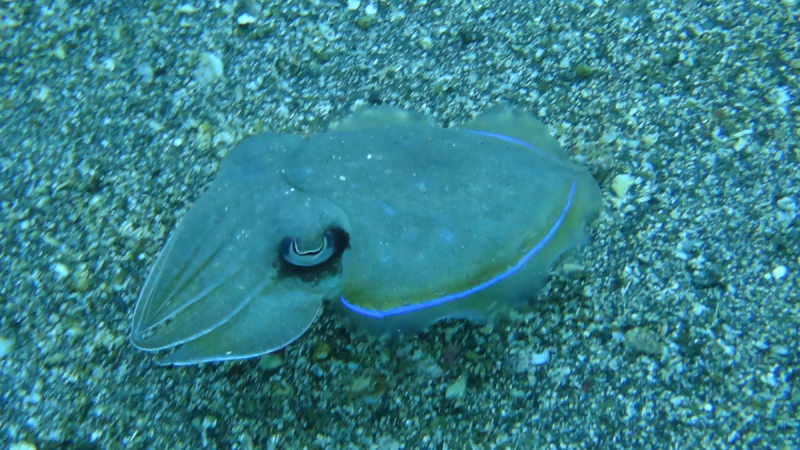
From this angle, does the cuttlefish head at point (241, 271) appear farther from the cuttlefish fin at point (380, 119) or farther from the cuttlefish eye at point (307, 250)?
the cuttlefish fin at point (380, 119)

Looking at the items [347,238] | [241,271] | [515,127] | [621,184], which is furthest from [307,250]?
[621,184]

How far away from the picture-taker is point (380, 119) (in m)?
2.32

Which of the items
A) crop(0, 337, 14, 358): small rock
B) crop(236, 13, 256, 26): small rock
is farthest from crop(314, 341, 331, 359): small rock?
crop(236, 13, 256, 26): small rock

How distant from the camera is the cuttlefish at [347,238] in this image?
2.00 meters

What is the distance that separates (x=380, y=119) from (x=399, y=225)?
0.58 meters

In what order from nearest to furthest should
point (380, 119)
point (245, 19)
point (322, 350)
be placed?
point (380, 119)
point (322, 350)
point (245, 19)

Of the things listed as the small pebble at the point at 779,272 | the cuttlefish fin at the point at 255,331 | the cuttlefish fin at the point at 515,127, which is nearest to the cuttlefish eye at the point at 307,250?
the cuttlefish fin at the point at 255,331

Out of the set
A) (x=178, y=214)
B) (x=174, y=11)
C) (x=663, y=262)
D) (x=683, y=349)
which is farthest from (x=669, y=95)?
(x=174, y=11)

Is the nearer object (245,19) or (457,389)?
(457,389)

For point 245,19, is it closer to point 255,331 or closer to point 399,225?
point 399,225

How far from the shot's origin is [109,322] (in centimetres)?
251

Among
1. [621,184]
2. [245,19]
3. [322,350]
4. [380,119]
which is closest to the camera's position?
[380,119]

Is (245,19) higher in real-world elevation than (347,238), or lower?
higher

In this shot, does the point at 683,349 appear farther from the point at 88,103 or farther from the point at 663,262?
the point at 88,103
